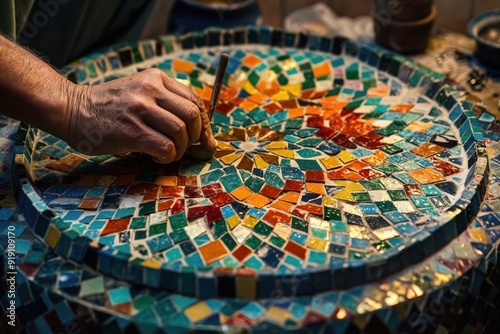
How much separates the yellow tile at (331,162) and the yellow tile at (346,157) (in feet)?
0.03

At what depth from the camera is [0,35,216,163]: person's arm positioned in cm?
98

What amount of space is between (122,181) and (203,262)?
25 centimetres

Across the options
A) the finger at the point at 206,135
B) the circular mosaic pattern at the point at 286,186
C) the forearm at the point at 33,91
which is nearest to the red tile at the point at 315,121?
the circular mosaic pattern at the point at 286,186

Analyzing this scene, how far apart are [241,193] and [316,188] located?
0.12 metres

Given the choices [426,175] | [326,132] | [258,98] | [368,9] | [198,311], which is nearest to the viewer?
[198,311]

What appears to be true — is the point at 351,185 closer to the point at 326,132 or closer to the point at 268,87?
the point at 326,132

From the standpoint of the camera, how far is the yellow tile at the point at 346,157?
1.08 meters

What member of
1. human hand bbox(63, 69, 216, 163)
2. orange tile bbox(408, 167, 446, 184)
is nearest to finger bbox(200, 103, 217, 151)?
human hand bbox(63, 69, 216, 163)

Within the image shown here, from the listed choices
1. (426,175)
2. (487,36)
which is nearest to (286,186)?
(426,175)

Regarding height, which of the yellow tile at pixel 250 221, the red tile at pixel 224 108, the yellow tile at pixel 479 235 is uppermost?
the yellow tile at pixel 479 235

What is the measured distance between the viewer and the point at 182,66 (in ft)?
4.40

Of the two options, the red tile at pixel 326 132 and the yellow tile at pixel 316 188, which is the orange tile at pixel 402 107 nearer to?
the red tile at pixel 326 132

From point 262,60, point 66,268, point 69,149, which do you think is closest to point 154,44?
point 262,60

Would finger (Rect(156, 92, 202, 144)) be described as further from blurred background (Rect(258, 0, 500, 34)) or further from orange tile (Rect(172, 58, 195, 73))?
blurred background (Rect(258, 0, 500, 34))
